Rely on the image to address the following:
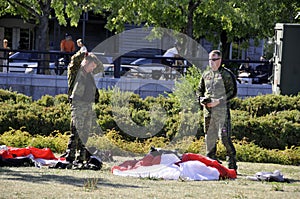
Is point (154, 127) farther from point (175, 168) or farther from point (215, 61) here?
point (175, 168)

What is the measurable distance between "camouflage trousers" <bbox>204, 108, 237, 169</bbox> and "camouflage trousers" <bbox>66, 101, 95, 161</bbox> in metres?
1.99

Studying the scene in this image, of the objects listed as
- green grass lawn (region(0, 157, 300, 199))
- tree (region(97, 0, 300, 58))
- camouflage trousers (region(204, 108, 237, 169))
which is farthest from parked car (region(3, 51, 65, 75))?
green grass lawn (region(0, 157, 300, 199))

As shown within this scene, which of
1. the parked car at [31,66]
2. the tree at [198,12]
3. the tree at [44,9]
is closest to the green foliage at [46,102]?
the parked car at [31,66]

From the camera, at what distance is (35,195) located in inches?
368

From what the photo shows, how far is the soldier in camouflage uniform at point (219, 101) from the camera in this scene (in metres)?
13.0

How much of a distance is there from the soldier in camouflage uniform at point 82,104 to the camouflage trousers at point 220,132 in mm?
1957

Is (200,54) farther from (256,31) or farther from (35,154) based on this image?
Answer: (35,154)

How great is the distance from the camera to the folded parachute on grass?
39.0 feet

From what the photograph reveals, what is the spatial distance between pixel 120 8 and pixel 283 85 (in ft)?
34.7

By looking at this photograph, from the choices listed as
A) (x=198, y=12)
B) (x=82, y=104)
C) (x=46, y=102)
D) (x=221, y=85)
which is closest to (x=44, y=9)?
(x=198, y=12)

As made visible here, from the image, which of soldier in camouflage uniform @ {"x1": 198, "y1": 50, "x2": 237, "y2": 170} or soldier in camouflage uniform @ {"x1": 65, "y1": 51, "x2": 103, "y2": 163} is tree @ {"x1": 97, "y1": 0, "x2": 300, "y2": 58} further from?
soldier in camouflage uniform @ {"x1": 65, "y1": 51, "x2": 103, "y2": 163}

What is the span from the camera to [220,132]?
13.0m

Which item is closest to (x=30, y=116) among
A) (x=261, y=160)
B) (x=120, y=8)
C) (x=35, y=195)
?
(x=261, y=160)

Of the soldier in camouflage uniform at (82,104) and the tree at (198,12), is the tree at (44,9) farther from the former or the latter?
the soldier in camouflage uniform at (82,104)
